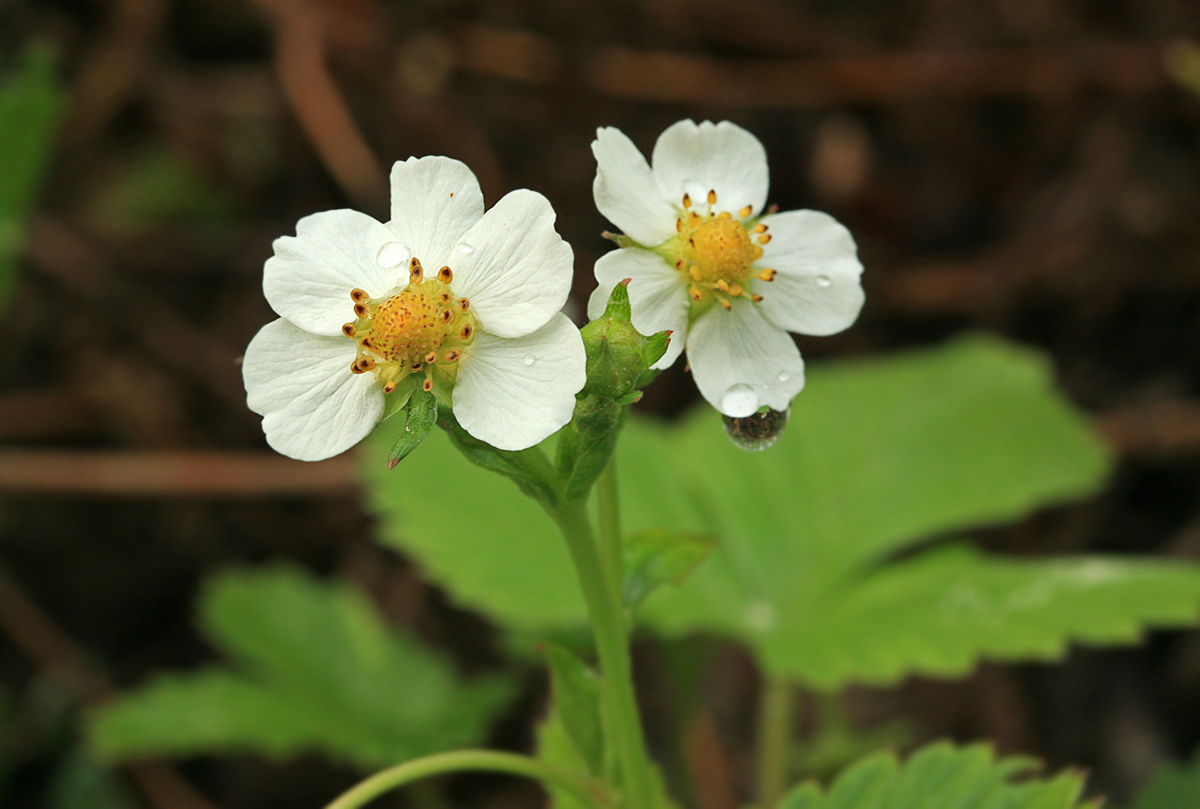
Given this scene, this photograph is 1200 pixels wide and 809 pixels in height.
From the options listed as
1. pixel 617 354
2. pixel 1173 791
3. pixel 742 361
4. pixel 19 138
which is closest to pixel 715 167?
pixel 742 361

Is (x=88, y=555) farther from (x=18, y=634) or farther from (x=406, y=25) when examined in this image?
(x=406, y=25)

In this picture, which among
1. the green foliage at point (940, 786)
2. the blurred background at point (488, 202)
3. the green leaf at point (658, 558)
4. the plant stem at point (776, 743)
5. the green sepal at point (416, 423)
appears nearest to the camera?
the green sepal at point (416, 423)

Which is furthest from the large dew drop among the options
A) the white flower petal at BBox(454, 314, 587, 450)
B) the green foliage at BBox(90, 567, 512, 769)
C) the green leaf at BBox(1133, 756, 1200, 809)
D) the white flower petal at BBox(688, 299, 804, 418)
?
Result: the green foliage at BBox(90, 567, 512, 769)

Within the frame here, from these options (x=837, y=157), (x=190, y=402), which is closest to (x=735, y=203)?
(x=837, y=157)

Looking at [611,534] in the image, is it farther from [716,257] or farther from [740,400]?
[716,257]

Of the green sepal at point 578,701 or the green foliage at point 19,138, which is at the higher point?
the green foliage at point 19,138

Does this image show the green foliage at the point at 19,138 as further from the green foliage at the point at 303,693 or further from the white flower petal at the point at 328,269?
the white flower petal at the point at 328,269

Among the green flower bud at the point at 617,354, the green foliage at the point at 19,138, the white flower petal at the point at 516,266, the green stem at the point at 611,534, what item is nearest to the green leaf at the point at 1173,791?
the green stem at the point at 611,534
